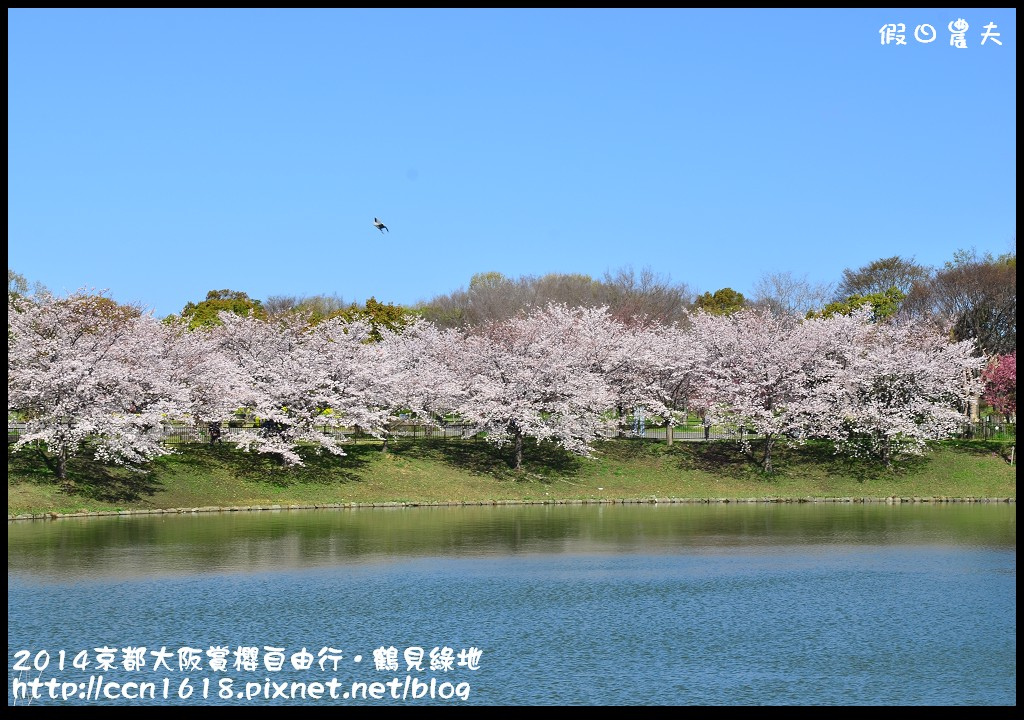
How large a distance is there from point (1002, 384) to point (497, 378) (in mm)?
31636

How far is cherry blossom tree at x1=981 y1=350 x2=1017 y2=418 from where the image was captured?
6875cm

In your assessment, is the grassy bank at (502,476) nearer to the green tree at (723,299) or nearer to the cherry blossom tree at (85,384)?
the cherry blossom tree at (85,384)

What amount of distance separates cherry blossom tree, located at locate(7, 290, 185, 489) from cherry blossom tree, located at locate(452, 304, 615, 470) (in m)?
17.2

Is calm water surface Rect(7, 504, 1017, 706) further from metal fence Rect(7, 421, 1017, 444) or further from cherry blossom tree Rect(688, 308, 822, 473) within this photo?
metal fence Rect(7, 421, 1017, 444)

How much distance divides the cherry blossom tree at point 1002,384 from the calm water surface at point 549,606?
977 inches

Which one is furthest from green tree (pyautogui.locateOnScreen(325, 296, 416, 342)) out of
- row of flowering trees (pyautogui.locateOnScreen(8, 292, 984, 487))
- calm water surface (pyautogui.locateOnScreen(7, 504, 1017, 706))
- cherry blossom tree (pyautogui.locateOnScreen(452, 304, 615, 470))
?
calm water surface (pyautogui.locateOnScreen(7, 504, 1017, 706))

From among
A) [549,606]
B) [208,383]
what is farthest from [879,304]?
[549,606]

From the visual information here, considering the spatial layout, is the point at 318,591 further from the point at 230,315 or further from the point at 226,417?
the point at 230,315

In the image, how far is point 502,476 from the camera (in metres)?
60.4

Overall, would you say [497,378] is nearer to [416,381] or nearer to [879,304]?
[416,381]

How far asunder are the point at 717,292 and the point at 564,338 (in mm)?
61246

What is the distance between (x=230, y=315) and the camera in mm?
62094
